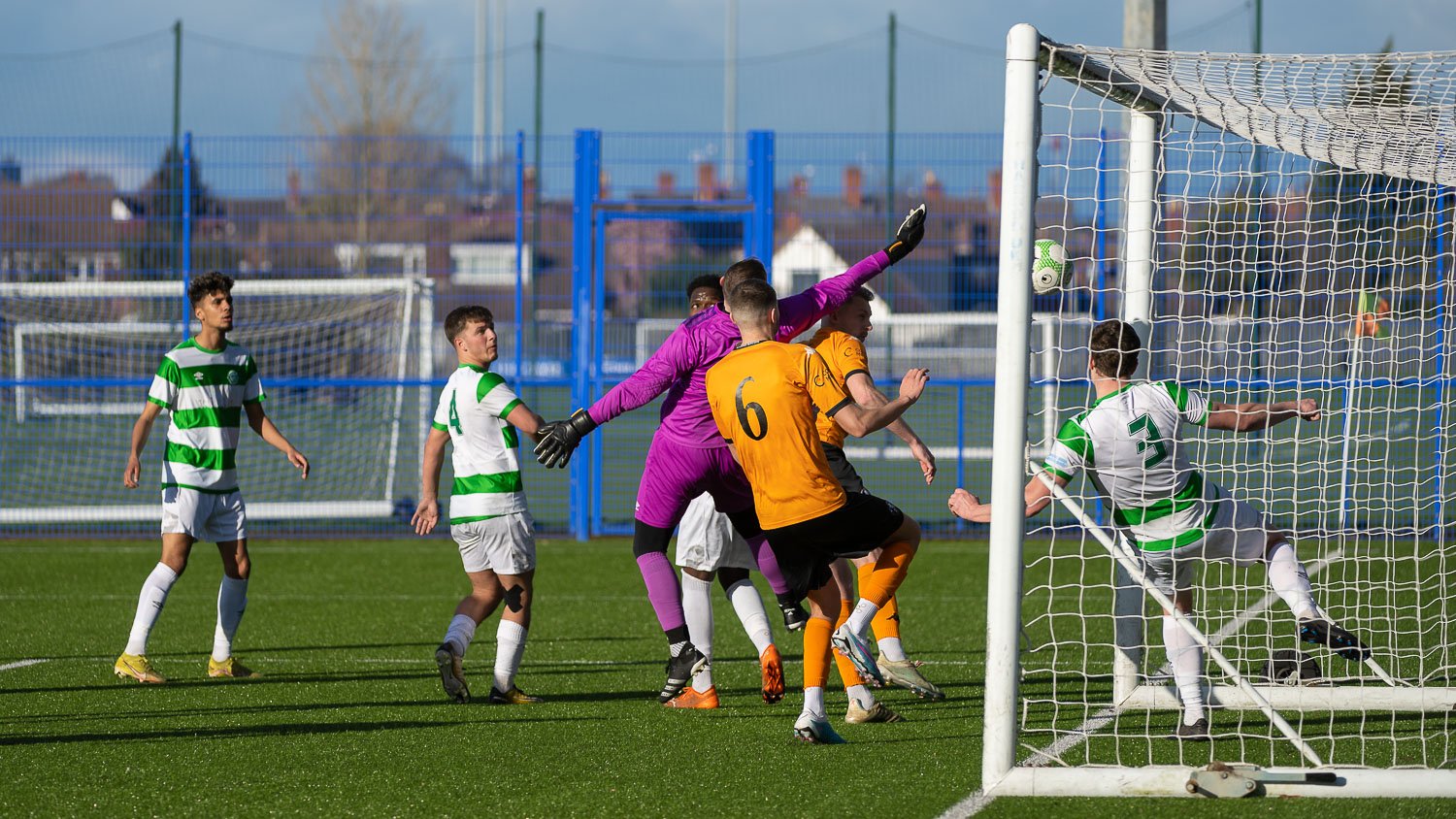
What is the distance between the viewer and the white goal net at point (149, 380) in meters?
13.9

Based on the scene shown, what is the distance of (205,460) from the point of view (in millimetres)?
7363

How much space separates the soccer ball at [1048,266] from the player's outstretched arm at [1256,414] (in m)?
0.81

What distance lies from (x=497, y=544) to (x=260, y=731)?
128 cm

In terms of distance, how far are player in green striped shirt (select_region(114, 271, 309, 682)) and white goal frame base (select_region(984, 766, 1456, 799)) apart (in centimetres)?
410

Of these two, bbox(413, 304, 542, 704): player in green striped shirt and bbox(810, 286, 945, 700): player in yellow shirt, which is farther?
bbox(413, 304, 542, 704): player in green striped shirt

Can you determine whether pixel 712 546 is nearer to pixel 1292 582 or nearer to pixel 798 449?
pixel 798 449

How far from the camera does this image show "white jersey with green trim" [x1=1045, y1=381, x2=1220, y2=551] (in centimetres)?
577

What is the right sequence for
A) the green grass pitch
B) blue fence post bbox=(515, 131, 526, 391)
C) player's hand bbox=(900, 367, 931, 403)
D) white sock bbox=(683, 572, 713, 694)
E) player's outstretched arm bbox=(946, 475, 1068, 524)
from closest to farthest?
the green grass pitch → player's outstretched arm bbox=(946, 475, 1068, 524) → player's hand bbox=(900, 367, 931, 403) → white sock bbox=(683, 572, 713, 694) → blue fence post bbox=(515, 131, 526, 391)

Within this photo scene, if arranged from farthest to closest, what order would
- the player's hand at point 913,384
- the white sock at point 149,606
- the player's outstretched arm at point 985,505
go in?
the white sock at point 149,606, the player's hand at point 913,384, the player's outstretched arm at point 985,505

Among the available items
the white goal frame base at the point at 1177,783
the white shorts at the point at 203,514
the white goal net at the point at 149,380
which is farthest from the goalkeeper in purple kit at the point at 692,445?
the white goal net at the point at 149,380

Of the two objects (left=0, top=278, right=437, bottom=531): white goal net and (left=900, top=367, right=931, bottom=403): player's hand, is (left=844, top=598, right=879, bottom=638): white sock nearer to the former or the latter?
(left=900, top=367, right=931, bottom=403): player's hand

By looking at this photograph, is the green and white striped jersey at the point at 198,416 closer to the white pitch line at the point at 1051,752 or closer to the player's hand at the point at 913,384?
the player's hand at the point at 913,384

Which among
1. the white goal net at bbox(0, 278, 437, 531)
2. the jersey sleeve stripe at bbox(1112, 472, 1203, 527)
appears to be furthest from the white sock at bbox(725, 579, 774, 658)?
the white goal net at bbox(0, 278, 437, 531)

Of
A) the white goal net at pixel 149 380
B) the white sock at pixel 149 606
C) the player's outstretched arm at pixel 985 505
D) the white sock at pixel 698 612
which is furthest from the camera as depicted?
the white goal net at pixel 149 380
